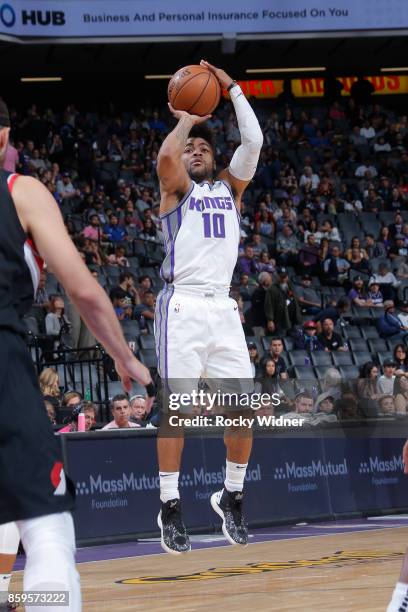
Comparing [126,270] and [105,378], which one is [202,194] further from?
[126,270]

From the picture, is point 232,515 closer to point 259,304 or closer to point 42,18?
point 259,304

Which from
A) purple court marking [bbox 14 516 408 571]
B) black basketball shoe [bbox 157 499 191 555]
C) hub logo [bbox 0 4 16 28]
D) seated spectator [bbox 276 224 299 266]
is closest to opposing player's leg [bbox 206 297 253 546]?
black basketball shoe [bbox 157 499 191 555]

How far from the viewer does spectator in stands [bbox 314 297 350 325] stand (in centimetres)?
1846

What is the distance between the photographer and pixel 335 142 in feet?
87.8

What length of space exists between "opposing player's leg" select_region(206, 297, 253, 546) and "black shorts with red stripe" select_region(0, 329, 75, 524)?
3.56m

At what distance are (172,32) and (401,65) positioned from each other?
8.70 m

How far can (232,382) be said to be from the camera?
22.9 ft

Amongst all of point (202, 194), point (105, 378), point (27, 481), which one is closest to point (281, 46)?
point (105, 378)

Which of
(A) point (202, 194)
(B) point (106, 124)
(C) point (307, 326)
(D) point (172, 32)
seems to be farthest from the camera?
(B) point (106, 124)

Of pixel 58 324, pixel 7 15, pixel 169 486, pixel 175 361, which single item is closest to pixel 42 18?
pixel 7 15

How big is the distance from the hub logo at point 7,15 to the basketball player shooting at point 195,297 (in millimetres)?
15366

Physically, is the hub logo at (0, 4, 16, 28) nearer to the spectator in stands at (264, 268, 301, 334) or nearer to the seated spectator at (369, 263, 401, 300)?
the spectator in stands at (264, 268, 301, 334)

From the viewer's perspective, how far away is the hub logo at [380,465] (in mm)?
13273

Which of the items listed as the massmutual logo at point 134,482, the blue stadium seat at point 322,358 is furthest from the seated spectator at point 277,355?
the massmutual logo at point 134,482
